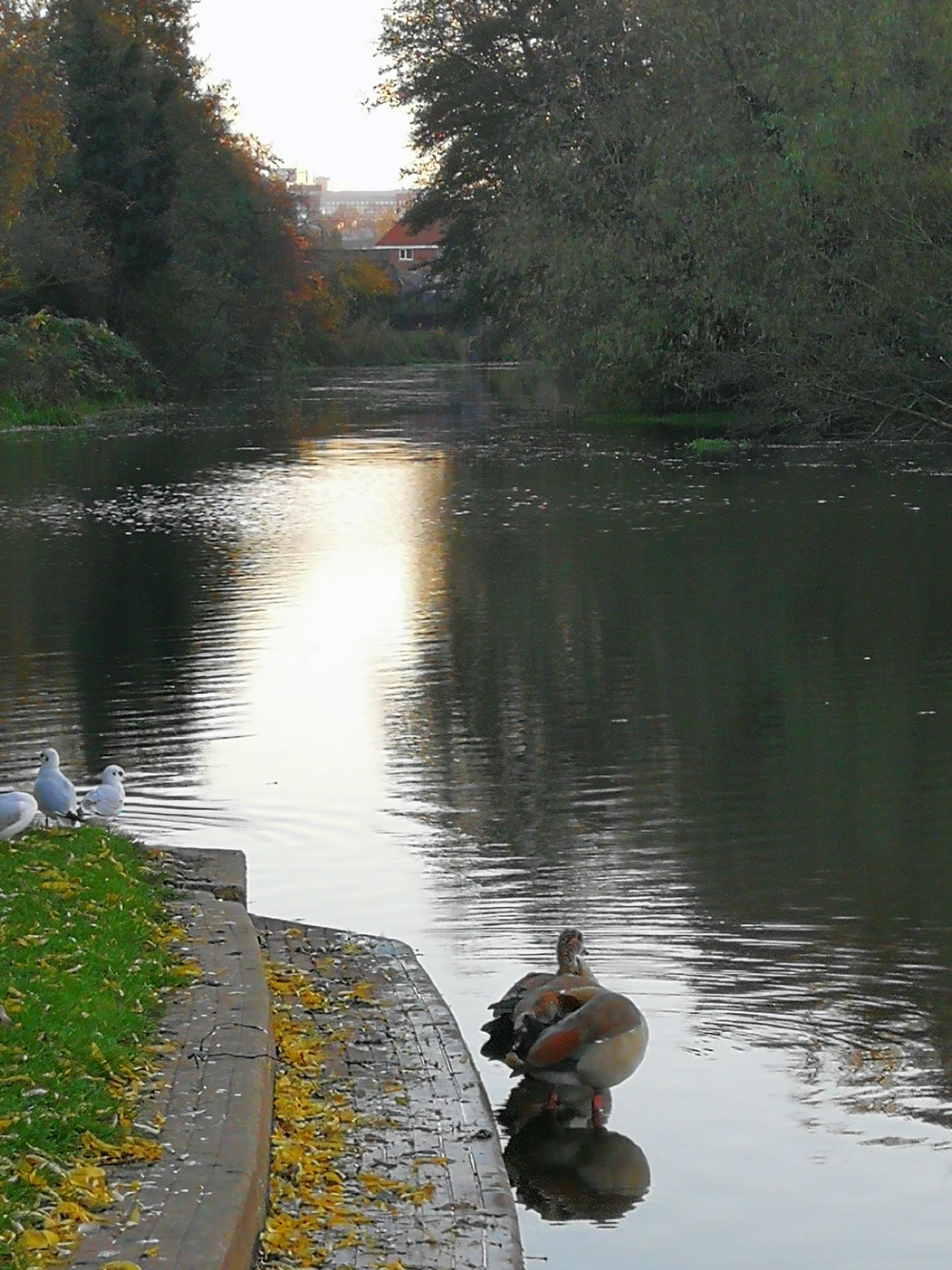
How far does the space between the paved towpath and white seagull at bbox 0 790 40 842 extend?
121cm

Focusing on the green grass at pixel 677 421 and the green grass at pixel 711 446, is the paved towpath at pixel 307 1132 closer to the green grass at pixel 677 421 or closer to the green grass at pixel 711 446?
the green grass at pixel 711 446

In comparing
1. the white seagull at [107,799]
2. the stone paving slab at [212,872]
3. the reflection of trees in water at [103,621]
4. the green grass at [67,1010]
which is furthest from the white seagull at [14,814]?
the reflection of trees in water at [103,621]

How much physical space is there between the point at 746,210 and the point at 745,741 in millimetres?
26961

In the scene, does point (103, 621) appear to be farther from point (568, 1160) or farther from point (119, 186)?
point (119, 186)

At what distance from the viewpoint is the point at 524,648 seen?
1959cm

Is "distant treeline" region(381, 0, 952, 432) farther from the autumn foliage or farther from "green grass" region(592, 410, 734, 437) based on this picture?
the autumn foliage

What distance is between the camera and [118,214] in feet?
222

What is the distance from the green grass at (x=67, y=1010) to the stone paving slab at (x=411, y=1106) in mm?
794

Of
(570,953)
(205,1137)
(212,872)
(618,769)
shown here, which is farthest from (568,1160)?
(618,769)

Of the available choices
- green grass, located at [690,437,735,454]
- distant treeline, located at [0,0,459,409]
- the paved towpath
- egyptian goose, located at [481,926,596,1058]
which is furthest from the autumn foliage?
egyptian goose, located at [481,926,596,1058]

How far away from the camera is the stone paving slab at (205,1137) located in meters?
5.53

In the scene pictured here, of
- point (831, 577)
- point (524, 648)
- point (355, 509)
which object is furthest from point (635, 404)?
point (524, 648)

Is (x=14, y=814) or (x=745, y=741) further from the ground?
(x=14, y=814)

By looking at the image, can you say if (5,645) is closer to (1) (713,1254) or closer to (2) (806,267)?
(1) (713,1254)
